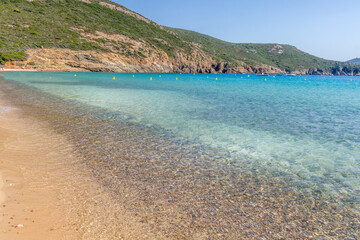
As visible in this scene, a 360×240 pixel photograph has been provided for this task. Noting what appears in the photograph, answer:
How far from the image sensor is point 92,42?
229 feet

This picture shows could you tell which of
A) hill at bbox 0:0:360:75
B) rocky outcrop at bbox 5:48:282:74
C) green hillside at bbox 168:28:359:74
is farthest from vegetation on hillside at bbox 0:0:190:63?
green hillside at bbox 168:28:359:74

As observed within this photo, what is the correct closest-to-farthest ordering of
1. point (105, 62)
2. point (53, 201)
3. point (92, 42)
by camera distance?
point (53, 201)
point (105, 62)
point (92, 42)

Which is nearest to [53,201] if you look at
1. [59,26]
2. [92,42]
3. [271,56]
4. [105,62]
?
[105,62]

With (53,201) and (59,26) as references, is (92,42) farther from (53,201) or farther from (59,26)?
(53,201)

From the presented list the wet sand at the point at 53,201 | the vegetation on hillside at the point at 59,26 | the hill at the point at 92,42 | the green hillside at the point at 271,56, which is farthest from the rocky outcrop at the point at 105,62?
the wet sand at the point at 53,201

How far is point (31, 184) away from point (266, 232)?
4486mm

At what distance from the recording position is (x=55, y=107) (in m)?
14.5

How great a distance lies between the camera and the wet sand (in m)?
3.61

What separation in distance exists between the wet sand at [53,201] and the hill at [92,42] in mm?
57898

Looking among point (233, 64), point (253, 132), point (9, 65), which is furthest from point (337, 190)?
point (233, 64)

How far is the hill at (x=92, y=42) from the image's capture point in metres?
58.7

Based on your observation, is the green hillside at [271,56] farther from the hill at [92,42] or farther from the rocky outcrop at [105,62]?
the rocky outcrop at [105,62]

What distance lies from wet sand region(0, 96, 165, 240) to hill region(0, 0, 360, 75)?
57898 millimetres

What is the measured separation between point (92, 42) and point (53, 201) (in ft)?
238
